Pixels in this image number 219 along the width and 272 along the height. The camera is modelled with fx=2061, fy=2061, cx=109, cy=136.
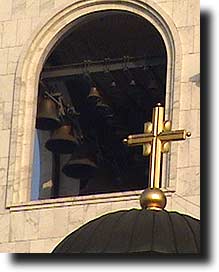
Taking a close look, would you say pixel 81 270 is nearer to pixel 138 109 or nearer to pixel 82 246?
pixel 82 246

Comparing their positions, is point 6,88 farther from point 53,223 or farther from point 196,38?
point 196,38

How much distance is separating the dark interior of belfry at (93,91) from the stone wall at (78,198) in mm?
364

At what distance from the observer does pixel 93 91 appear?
21.3 meters

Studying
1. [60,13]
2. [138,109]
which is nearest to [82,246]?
[60,13]

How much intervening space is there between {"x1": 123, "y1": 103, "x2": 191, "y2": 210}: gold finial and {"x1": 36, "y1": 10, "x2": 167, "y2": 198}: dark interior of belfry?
155 inches

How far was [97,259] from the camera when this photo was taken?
1464 cm

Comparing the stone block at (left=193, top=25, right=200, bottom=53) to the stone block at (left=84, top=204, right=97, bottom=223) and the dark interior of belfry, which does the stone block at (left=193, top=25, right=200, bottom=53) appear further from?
the stone block at (left=84, top=204, right=97, bottom=223)

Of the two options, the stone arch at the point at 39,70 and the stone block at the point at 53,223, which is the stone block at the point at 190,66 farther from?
the stone block at the point at 53,223

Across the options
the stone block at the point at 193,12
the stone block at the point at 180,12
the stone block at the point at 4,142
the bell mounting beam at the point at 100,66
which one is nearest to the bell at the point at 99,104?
the bell mounting beam at the point at 100,66

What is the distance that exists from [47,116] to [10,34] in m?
0.95

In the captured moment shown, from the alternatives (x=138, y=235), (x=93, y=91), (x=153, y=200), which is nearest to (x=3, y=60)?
(x=93, y=91)

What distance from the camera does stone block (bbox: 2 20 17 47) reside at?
68.6ft

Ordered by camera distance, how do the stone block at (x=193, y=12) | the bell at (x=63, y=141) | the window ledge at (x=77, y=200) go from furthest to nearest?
1. the bell at (x=63, y=141)
2. the stone block at (x=193, y=12)
3. the window ledge at (x=77, y=200)

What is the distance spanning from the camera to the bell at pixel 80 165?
21.6m
